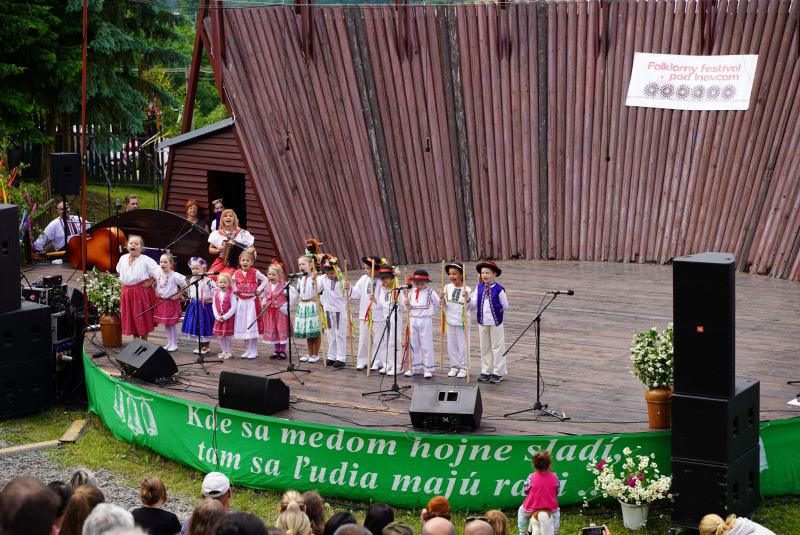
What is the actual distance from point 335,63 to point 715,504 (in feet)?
37.3

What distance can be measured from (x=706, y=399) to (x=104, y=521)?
18.0 ft

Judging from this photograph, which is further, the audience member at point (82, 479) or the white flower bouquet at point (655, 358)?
the white flower bouquet at point (655, 358)

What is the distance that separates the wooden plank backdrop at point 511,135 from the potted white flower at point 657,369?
26.9 ft

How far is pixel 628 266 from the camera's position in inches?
673

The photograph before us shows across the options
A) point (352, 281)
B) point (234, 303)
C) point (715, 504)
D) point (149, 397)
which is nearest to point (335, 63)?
point (352, 281)

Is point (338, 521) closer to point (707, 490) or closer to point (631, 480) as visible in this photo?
point (631, 480)

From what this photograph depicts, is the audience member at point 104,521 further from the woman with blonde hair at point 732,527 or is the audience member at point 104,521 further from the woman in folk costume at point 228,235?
the woman in folk costume at point 228,235

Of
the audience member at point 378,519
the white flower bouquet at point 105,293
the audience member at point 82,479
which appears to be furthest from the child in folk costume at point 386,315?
the audience member at point 82,479

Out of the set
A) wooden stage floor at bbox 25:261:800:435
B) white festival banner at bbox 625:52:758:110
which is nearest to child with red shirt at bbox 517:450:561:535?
wooden stage floor at bbox 25:261:800:435

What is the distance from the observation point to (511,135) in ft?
58.5

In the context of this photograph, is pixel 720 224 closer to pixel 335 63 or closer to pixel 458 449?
pixel 335 63

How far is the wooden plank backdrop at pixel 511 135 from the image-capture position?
16391mm

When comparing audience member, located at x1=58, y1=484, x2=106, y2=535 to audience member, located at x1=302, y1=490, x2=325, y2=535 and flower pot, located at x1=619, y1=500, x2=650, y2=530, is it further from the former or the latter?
flower pot, located at x1=619, y1=500, x2=650, y2=530

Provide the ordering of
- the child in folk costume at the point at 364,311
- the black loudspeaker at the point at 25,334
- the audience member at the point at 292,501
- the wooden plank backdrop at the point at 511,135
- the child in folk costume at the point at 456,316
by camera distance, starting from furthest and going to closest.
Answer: the wooden plank backdrop at the point at 511,135 < the black loudspeaker at the point at 25,334 < the child in folk costume at the point at 364,311 < the child in folk costume at the point at 456,316 < the audience member at the point at 292,501
